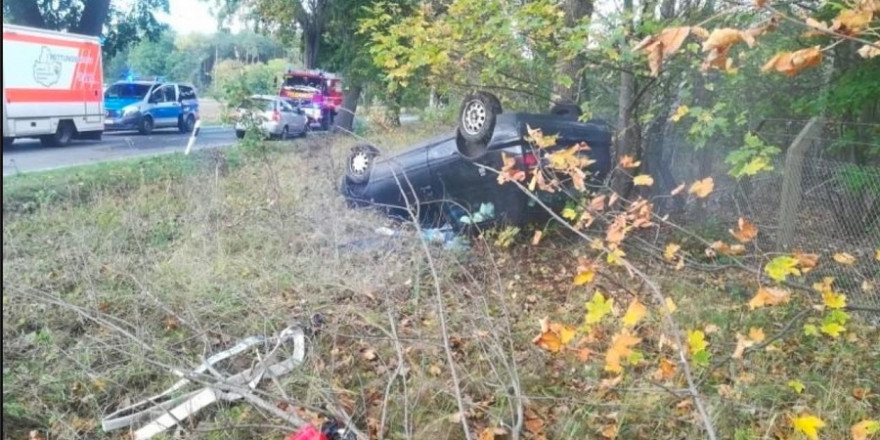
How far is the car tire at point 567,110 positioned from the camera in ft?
20.2

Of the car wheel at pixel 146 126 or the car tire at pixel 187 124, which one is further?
the car tire at pixel 187 124

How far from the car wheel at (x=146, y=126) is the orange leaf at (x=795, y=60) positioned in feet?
29.9

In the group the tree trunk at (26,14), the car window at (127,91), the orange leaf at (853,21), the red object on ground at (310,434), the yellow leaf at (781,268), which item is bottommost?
the red object on ground at (310,434)

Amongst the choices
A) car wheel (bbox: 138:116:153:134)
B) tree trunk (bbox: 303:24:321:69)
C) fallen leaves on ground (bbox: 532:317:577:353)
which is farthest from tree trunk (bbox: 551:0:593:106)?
tree trunk (bbox: 303:24:321:69)

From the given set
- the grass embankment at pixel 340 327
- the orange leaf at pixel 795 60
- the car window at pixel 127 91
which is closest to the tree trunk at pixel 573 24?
the grass embankment at pixel 340 327

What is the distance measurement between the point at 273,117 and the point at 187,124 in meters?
1.67

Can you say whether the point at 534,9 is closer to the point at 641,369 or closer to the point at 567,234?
the point at 567,234

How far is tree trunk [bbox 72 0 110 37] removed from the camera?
6.70 metres

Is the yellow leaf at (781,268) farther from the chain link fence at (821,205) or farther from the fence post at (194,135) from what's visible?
the fence post at (194,135)

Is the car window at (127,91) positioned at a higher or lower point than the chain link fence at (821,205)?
higher

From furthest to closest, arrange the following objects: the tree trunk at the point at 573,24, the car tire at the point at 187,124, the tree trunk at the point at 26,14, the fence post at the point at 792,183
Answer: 1. the car tire at the point at 187,124
2. the tree trunk at the point at 26,14
3. the tree trunk at the point at 573,24
4. the fence post at the point at 792,183

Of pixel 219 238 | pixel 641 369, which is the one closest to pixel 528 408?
pixel 641 369

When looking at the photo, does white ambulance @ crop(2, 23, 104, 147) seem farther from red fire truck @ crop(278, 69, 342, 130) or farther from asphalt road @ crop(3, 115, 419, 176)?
red fire truck @ crop(278, 69, 342, 130)

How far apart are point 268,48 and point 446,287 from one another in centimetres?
696
